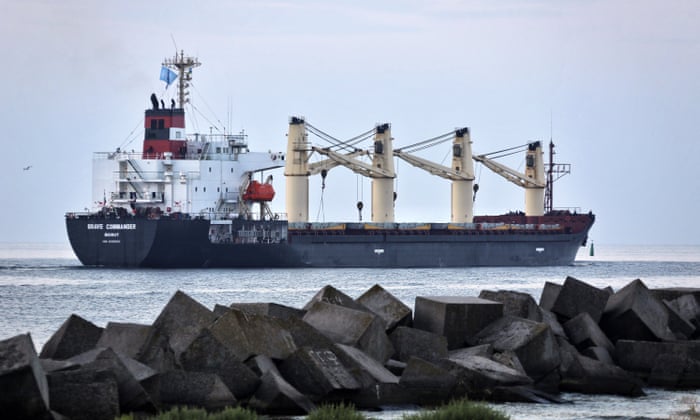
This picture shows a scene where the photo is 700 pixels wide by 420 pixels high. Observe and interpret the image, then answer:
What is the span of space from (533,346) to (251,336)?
3.56 m

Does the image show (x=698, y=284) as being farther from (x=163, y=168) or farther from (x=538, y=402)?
(x=538, y=402)

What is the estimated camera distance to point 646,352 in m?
16.4

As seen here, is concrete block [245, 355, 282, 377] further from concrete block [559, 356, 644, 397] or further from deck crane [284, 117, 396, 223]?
deck crane [284, 117, 396, 223]

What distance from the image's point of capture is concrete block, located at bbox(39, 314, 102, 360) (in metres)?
14.3

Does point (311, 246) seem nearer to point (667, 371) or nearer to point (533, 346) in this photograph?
point (667, 371)

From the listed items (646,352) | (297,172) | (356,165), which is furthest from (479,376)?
(356,165)

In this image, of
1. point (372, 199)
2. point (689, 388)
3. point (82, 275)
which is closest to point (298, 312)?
point (689, 388)

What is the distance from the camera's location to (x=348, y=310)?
51.2 feet

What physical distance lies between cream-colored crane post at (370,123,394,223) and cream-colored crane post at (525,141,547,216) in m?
11.0

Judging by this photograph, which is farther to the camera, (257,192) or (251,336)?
(257,192)

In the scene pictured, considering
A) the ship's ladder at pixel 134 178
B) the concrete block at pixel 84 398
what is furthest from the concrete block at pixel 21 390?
the ship's ladder at pixel 134 178

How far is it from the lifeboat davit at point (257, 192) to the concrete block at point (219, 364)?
38753 mm

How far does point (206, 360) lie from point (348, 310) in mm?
2627

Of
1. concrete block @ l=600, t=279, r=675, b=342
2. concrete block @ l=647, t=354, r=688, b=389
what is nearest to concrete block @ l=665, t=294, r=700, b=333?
concrete block @ l=600, t=279, r=675, b=342
